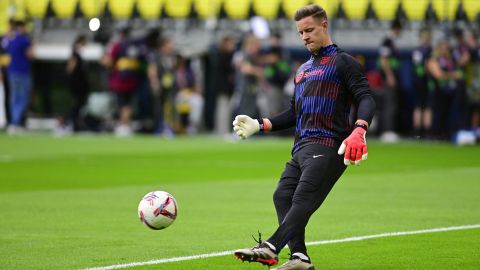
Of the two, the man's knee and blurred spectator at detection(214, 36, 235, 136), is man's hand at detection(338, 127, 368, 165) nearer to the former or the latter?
the man's knee

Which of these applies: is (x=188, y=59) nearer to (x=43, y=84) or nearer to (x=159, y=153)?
(x=43, y=84)

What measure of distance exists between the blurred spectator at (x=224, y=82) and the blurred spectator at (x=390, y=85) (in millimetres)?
3854

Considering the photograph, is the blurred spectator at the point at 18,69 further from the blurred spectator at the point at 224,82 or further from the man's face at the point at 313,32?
the man's face at the point at 313,32

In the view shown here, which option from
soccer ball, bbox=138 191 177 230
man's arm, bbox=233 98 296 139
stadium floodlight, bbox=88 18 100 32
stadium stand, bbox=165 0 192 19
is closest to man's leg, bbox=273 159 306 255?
man's arm, bbox=233 98 296 139

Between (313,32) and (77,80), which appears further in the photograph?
(77,80)

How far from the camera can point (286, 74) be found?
28.2m

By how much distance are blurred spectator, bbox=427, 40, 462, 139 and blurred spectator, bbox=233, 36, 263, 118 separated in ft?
12.8

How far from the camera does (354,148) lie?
720 centimetres

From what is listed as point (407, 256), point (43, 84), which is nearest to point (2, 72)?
point (43, 84)

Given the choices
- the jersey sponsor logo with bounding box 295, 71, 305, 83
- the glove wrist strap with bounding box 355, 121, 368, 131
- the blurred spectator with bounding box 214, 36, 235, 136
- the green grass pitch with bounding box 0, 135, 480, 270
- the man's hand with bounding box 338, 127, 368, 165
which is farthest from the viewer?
the blurred spectator with bounding box 214, 36, 235, 136

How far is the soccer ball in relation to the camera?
8773mm

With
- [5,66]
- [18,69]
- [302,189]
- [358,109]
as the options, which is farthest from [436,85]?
[302,189]

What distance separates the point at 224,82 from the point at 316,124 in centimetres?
2133

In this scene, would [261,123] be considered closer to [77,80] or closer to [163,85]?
[77,80]
